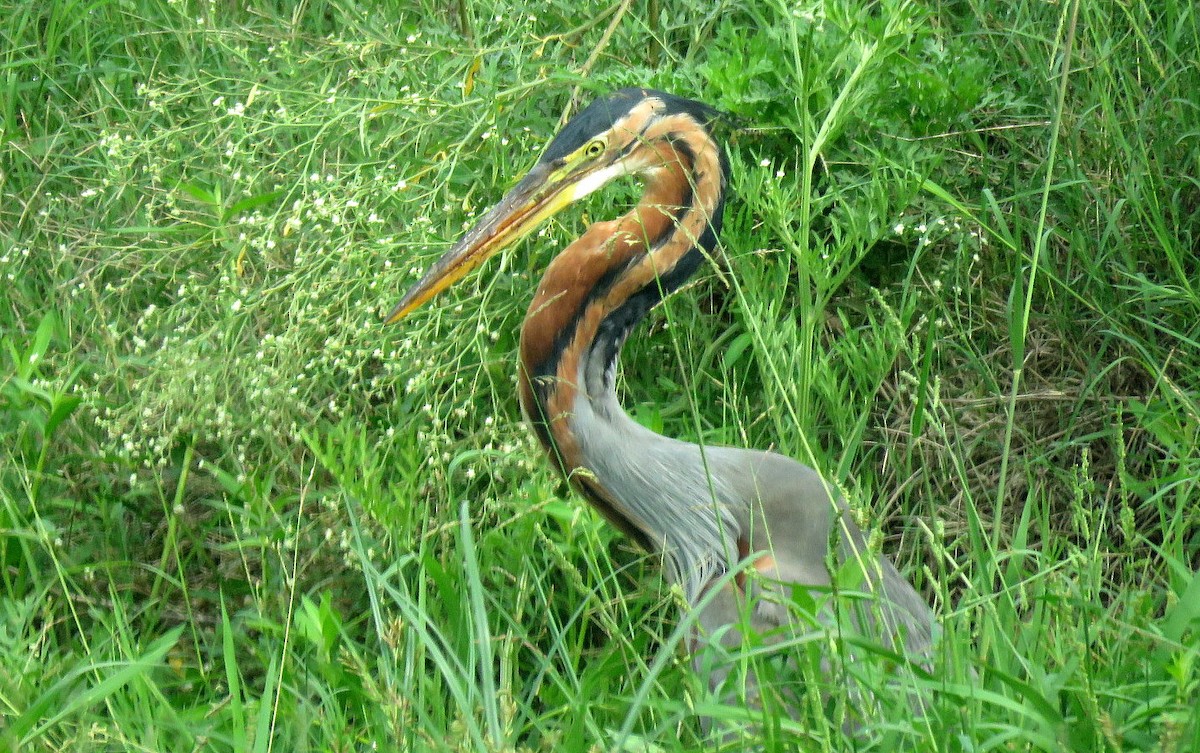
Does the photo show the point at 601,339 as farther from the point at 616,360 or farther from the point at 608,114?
the point at 608,114

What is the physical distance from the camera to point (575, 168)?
2.81m

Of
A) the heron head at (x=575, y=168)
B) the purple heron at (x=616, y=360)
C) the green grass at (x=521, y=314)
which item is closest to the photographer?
the purple heron at (x=616, y=360)

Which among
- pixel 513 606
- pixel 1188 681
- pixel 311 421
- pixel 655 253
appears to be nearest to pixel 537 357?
pixel 655 253

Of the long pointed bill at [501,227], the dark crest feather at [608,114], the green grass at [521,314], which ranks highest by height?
the dark crest feather at [608,114]

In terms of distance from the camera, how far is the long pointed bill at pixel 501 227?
2.79 meters

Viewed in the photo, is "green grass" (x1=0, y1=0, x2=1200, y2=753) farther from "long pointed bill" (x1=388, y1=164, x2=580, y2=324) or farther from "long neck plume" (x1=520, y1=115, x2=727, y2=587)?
"long pointed bill" (x1=388, y1=164, x2=580, y2=324)

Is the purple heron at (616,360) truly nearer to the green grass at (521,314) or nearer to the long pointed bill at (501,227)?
the long pointed bill at (501,227)

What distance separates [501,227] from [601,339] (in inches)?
12.9

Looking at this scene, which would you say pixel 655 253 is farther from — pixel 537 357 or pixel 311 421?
pixel 311 421

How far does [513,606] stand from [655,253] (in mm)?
739

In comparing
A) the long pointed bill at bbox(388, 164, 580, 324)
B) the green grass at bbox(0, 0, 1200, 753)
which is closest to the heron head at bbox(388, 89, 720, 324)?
the long pointed bill at bbox(388, 164, 580, 324)

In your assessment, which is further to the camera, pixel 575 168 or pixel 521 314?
pixel 521 314

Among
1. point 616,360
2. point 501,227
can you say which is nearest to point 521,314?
point 501,227

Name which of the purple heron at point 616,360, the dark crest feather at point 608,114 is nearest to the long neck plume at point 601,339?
the purple heron at point 616,360
